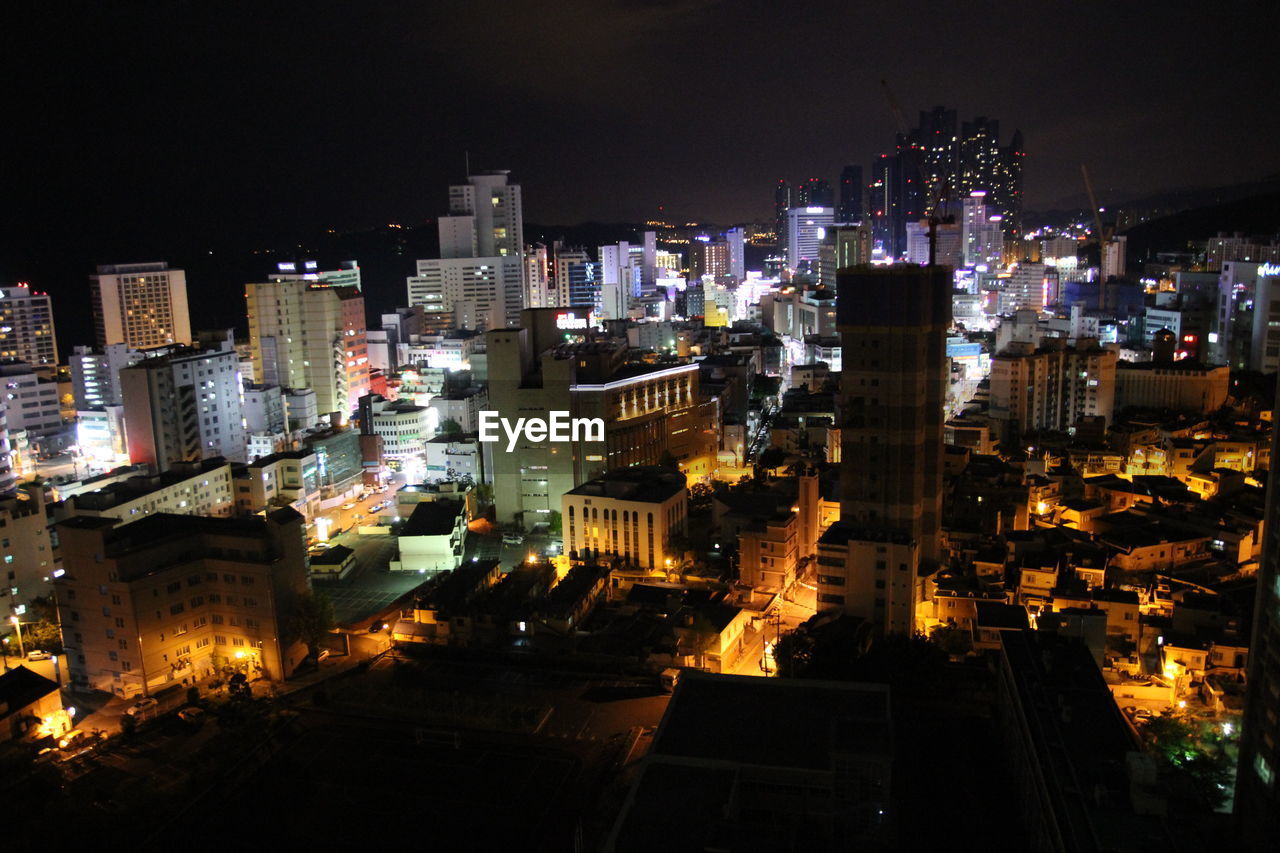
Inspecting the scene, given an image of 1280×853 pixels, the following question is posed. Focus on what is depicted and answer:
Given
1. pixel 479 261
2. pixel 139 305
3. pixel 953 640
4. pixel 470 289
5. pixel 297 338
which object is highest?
pixel 479 261

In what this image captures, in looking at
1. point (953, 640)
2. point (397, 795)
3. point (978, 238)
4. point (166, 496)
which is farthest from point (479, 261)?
point (397, 795)

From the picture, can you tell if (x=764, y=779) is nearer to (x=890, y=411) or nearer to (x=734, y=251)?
(x=890, y=411)

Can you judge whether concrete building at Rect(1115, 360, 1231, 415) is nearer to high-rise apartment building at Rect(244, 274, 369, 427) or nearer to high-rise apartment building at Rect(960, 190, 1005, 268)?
high-rise apartment building at Rect(244, 274, 369, 427)

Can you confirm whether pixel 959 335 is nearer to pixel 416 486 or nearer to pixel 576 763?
pixel 416 486

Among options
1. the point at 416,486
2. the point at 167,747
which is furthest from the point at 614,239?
the point at 167,747

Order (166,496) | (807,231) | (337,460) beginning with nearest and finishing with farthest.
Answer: (166,496)
(337,460)
(807,231)

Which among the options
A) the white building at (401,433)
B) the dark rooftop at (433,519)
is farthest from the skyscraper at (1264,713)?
the white building at (401,433)
